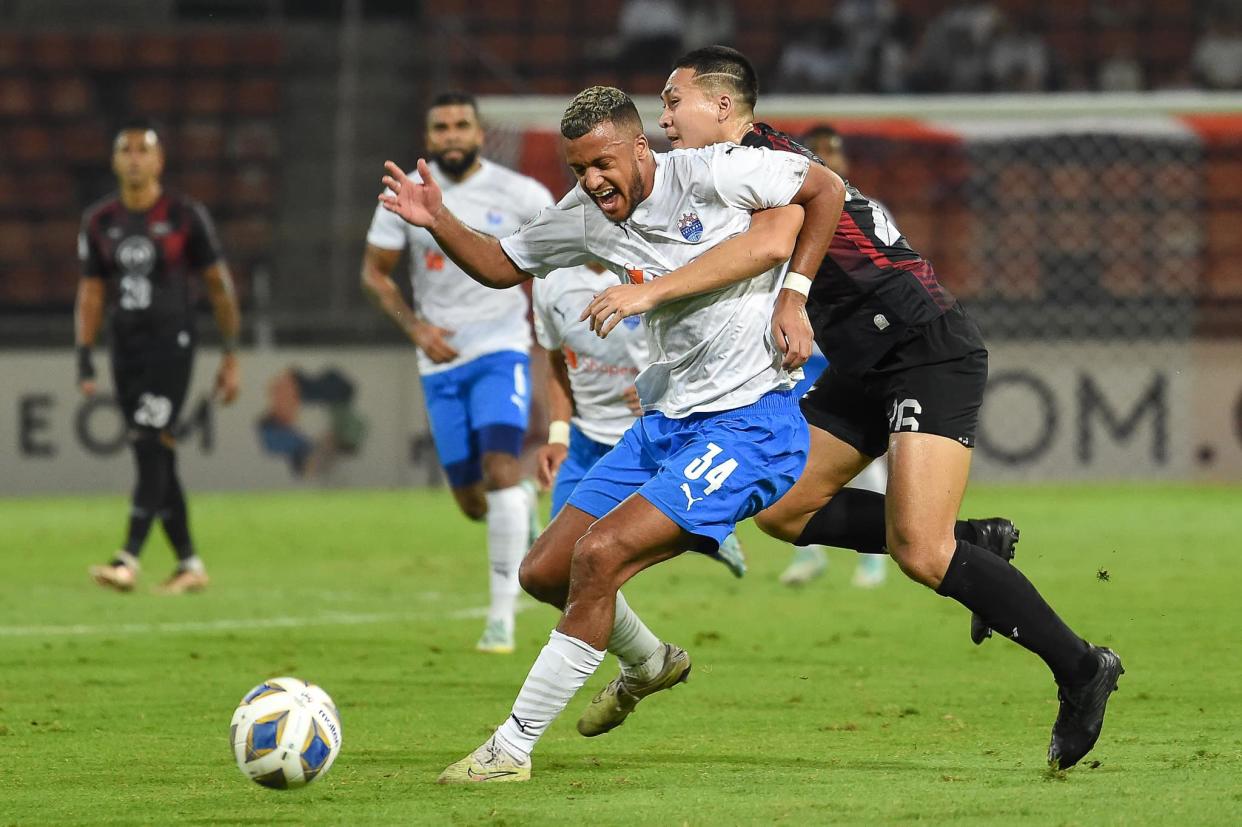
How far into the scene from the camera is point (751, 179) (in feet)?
17.7

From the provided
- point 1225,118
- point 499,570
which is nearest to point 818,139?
point 499,570

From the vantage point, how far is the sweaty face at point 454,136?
8.93 meters

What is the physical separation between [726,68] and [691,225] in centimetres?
69

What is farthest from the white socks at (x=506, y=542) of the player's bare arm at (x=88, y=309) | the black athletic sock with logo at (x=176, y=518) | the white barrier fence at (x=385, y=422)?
the white barrier fence at (x=385, y=422)

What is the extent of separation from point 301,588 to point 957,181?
375 inches

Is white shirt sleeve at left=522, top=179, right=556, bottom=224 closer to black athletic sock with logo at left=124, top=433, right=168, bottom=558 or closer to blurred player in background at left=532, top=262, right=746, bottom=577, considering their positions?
blurred player in background at left=532, top=262, right=746, bottom=577

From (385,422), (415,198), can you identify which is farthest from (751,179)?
(385,422)

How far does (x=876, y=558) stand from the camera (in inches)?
424

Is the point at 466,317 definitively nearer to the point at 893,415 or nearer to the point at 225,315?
the point at 225,315

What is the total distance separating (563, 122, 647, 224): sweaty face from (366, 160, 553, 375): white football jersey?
363 centimetres

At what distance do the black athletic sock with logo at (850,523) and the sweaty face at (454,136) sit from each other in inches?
141

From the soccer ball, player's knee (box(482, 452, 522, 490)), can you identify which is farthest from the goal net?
the soccer ball

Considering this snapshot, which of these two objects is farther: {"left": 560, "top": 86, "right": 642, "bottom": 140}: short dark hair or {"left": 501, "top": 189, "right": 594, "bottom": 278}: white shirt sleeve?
{"left": 501, "top": 189, "right": 594, "bottom": 278}: white shirt sleeve

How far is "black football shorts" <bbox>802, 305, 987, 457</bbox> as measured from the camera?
571cm
